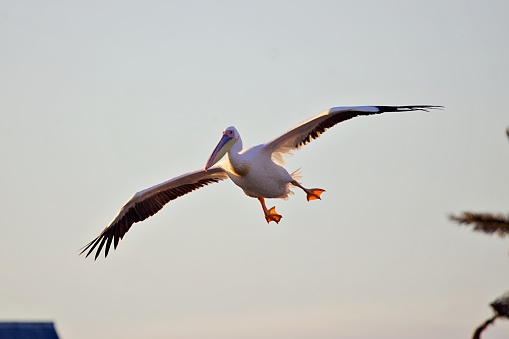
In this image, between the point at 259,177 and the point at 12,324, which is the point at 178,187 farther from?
the point at 12,324

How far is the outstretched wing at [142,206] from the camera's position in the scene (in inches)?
580

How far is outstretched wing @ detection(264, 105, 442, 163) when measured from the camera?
12.4m

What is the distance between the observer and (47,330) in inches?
472

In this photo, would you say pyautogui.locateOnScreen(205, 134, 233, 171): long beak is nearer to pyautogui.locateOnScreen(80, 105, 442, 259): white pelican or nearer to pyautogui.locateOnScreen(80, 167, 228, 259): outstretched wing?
pyautogui.locateOnScreen(80, 105, 442, 259): white pelican

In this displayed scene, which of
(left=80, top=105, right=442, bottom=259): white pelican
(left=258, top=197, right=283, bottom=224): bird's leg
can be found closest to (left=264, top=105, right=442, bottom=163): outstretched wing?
(left=80, top=105, right=442, bottom=259): white pelican

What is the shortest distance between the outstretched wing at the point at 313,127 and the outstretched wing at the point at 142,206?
5.92ft

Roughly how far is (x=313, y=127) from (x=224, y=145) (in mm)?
1211

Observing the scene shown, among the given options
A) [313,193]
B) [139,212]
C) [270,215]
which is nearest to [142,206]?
[139,212]

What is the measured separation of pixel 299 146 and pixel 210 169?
1.52 meters

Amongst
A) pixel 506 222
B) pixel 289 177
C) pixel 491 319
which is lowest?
pixel 491 319

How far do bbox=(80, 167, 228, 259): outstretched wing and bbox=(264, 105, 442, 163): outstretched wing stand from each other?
1.80 metres

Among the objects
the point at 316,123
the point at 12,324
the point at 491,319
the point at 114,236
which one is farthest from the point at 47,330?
the point at 491,319

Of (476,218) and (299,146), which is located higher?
(299,146)

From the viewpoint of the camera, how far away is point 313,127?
42.3 ft
